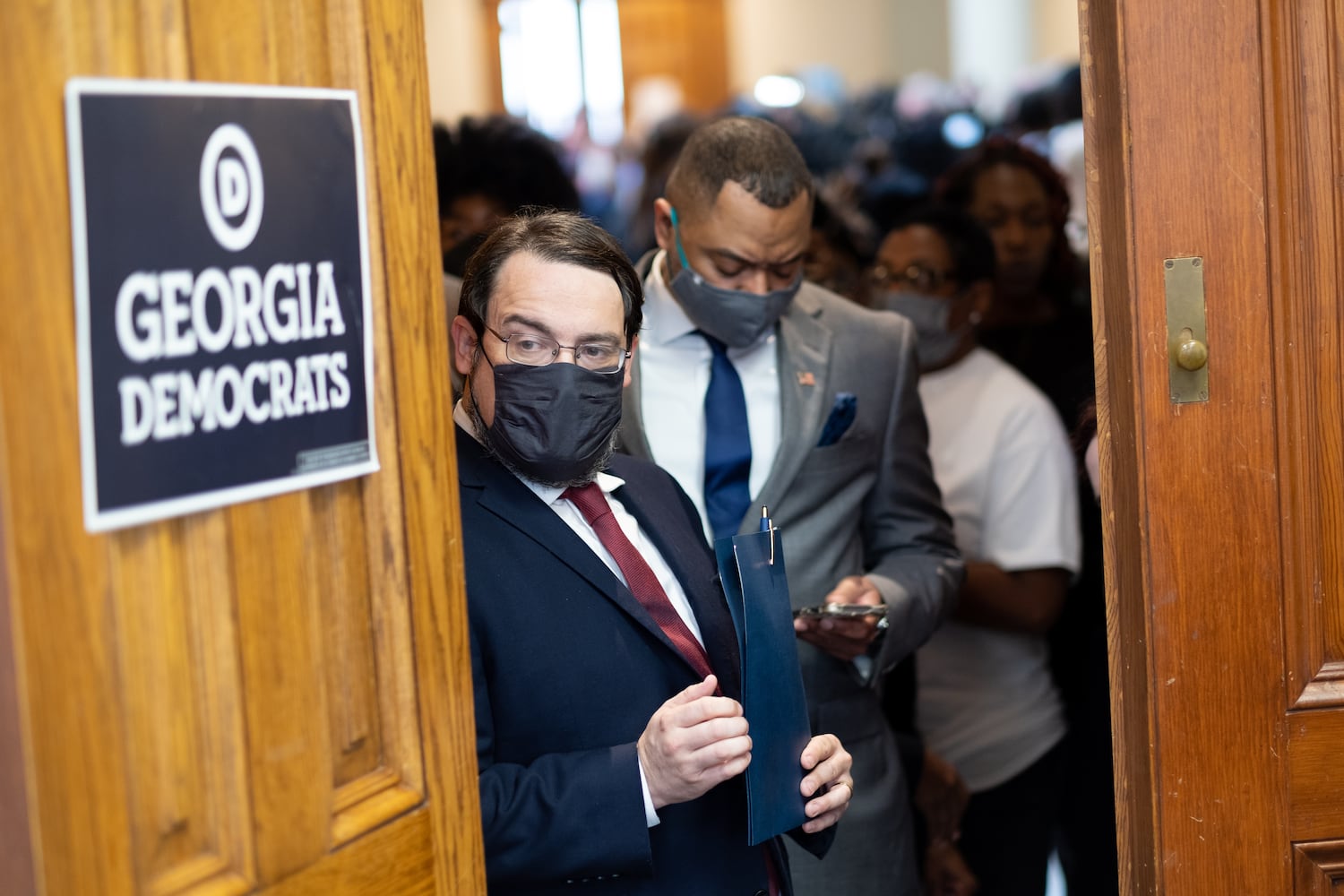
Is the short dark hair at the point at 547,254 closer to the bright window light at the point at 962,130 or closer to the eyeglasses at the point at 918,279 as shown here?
the eyeglasses at the point at 918,279

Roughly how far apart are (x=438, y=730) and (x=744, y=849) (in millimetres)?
543

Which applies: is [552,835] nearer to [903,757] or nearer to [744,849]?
[744,849]

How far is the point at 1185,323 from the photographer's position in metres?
1.68

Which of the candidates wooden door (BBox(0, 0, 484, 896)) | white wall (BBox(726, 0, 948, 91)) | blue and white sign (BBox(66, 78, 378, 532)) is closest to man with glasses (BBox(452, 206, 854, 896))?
wooden door (BBox(0, 0, 484, 896))

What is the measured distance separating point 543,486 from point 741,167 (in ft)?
2.89

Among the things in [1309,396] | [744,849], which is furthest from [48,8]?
[1309,396]

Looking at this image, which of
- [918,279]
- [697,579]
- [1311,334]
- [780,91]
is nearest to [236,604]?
[697,579]

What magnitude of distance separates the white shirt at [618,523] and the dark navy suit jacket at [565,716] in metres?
0.03

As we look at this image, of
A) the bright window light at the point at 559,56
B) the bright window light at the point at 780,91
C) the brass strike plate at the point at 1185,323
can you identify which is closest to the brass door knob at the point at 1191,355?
the brass strike plate at the point at 1185,323

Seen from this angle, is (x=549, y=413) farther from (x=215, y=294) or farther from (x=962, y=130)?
(x=962, y=130)

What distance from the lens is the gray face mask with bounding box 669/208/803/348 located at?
93.0 inches

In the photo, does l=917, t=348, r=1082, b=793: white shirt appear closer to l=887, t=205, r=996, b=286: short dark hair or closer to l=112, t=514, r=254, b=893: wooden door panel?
l=887, t=205, r=996, b=286: short dark hair

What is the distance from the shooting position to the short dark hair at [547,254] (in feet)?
5.70

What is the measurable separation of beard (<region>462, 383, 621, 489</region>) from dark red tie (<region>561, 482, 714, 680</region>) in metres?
0.02
